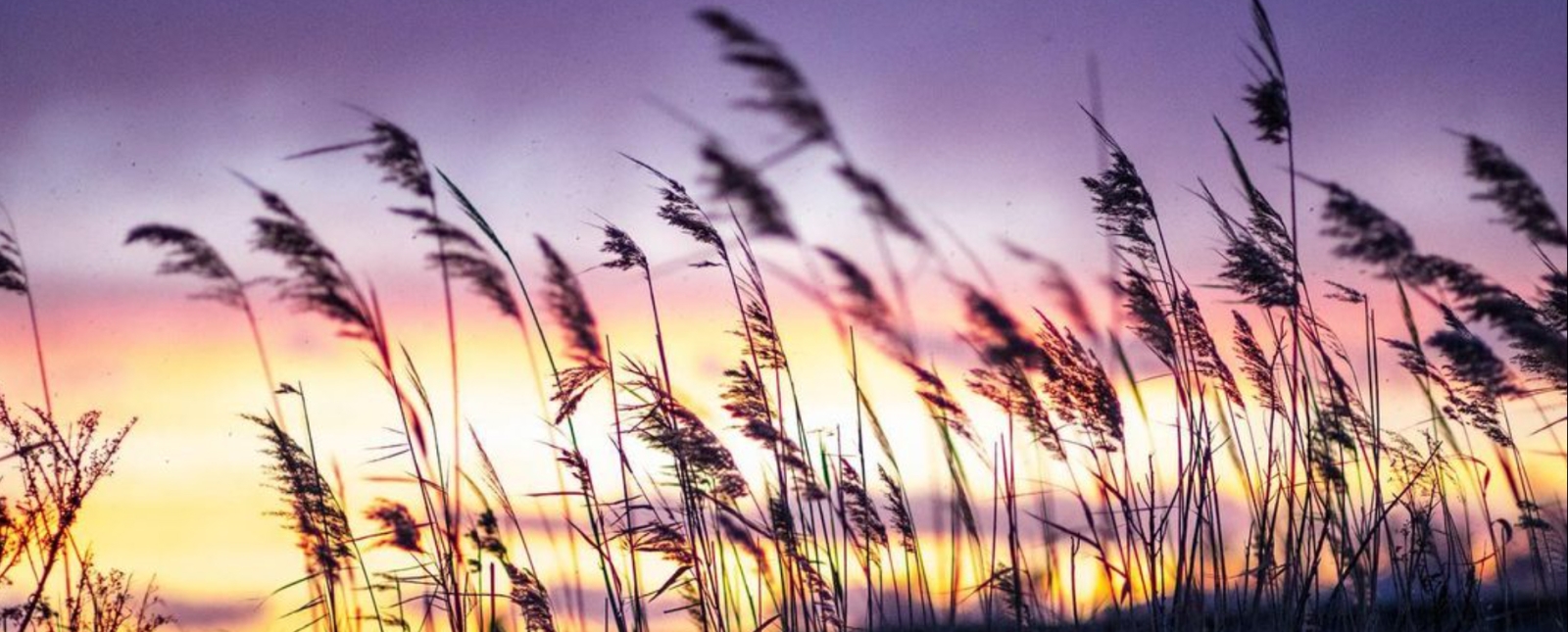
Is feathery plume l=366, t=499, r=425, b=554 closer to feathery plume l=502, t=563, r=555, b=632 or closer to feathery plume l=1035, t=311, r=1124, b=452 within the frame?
feathery plume l=502, t=563, r=555, b=632

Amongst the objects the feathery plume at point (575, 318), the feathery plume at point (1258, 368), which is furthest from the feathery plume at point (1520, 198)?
the feathery plume at point (575, 318)

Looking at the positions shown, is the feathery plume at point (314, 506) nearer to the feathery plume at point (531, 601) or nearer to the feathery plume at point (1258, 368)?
the feathery plume at point (531, 601)

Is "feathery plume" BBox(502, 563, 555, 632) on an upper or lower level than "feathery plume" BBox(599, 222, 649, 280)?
lower

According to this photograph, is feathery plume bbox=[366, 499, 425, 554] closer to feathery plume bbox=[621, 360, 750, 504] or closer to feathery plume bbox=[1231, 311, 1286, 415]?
feathery plume bbox=[621, 360, 750, 504]

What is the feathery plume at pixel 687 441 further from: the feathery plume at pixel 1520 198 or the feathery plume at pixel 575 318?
the feathery plume at pixel 1520 198

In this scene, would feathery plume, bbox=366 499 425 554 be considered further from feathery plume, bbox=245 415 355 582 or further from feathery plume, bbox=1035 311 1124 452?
feathery plume, bbox=1035 311 1124 452

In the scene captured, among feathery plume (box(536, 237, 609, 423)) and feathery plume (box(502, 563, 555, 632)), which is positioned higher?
feathery plume (box(536, 237, 609, 423))

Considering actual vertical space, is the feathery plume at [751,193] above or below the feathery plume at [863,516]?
above

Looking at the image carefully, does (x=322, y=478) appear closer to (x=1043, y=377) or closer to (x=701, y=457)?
(x=701, y=457)

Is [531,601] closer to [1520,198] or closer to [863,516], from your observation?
[863,516]

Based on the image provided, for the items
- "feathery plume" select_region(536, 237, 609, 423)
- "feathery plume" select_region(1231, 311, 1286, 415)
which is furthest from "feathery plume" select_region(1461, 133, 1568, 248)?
"feathery plume" select_region(536, 237, 609, 423)

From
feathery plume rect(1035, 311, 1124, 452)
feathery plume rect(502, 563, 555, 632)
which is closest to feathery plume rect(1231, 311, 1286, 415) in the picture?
feathery plume rect(1035, 311, 1124, 452)

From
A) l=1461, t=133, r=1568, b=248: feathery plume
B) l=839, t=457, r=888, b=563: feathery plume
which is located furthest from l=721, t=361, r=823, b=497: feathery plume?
l=1461, t=133, r=1568, b=248: feathery plume

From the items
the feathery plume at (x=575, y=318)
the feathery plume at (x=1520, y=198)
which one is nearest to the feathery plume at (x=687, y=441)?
the feathery plume at (x=575, y=318)
